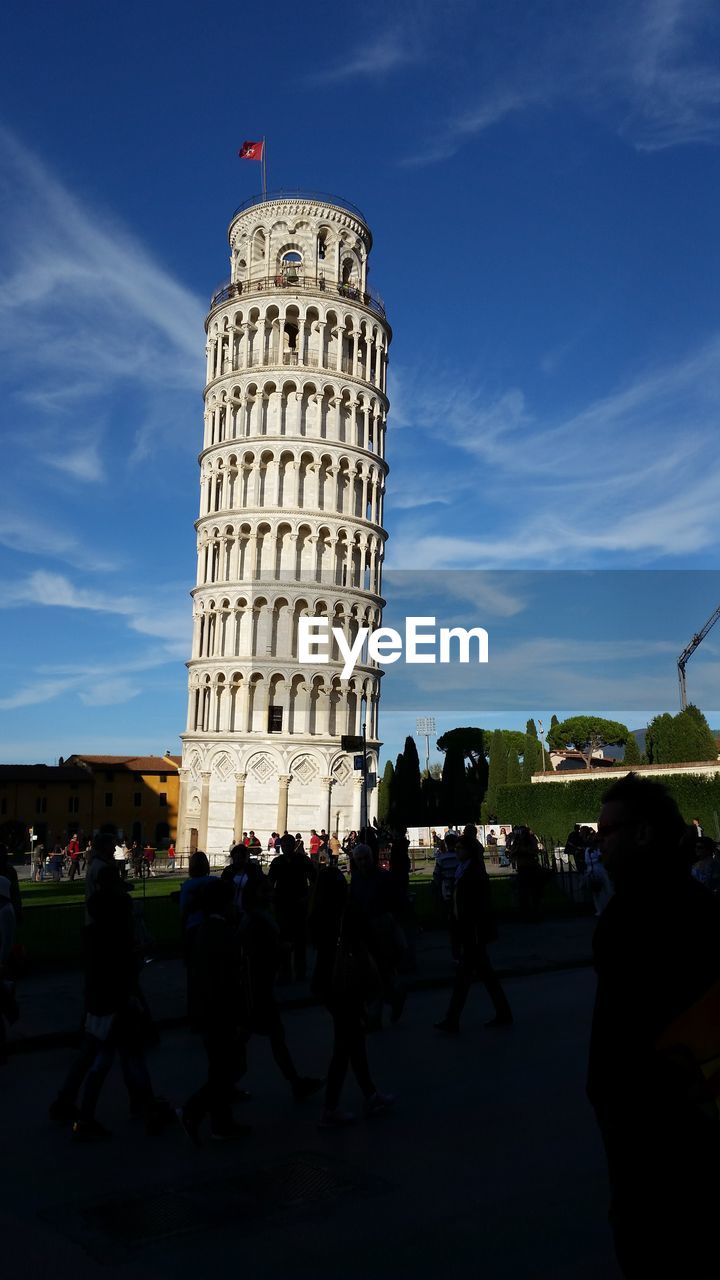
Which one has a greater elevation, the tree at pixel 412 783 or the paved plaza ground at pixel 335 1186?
the tree at pixel 412 783

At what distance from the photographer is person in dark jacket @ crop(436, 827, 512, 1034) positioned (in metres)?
10.8

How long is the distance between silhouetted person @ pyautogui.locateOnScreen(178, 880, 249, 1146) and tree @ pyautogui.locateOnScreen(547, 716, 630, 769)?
379 feet

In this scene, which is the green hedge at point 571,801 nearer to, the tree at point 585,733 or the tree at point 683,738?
the tree at point 683,738

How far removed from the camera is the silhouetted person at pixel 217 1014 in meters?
7.20

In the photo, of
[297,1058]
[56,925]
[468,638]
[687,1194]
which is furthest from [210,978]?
[468,638]

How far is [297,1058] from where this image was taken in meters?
10.3

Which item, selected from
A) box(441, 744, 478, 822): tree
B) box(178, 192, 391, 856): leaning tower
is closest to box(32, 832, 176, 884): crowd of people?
box(178, 192, 391, 856): leaning tower

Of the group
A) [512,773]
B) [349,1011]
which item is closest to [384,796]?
[512,773]

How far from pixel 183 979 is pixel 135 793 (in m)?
79.3

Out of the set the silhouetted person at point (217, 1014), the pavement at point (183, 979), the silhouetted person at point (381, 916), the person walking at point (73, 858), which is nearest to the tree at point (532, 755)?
the person walking at point (73, 858)

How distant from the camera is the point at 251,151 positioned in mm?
61188

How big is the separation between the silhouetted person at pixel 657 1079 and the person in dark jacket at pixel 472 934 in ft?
26.6

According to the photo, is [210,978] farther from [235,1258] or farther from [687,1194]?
[687,1194]

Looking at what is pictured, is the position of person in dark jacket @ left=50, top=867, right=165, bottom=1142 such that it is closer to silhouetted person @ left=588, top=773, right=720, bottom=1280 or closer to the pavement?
the pavement
